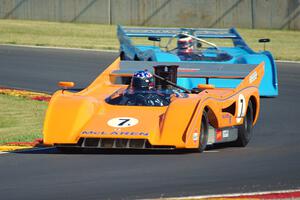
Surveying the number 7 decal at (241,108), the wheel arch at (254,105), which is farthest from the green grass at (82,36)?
the number 7 decal at (241,108)

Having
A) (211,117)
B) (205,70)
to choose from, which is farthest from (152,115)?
(205,70)

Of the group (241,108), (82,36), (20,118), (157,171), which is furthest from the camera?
(82,36)

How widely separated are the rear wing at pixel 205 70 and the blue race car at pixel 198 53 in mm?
2965

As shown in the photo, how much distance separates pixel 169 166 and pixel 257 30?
983 inches

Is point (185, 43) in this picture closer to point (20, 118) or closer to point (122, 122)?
point (20, 118)

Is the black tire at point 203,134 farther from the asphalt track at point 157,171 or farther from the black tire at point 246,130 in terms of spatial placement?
the black tire at point 246,130

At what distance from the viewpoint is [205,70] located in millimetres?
15570

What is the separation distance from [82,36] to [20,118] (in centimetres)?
1810

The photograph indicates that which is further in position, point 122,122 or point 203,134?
point 203,134

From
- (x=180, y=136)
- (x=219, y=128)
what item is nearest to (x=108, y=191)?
(x=180, y=136)

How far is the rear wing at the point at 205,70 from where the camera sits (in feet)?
48.4

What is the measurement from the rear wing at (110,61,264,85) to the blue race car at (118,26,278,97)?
2.97 metres

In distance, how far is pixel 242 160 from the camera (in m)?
11.7

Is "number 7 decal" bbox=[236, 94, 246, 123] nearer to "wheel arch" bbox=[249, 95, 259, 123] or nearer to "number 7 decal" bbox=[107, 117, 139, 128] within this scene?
"wheel arch" bbox=[249, 95, 259, 123]
